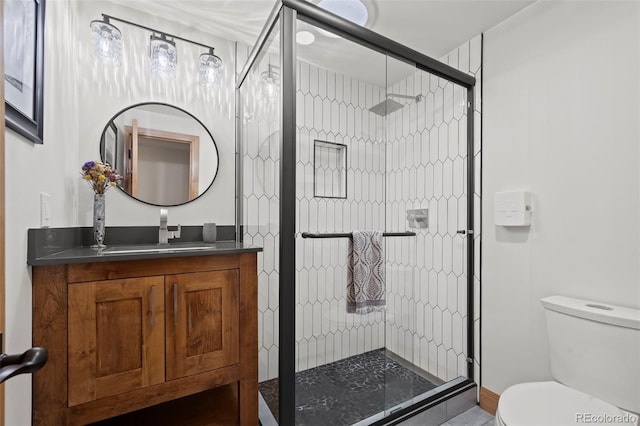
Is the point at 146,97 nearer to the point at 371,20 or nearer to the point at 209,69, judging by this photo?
the point at 209,69

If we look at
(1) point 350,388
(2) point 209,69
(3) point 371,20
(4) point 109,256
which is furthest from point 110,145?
(1) point 350,388

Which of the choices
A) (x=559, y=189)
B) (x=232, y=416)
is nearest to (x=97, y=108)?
(x=232, y=416)

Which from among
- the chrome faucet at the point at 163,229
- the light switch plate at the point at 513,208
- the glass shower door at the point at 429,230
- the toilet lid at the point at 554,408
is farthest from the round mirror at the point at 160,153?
the toilet lid at the point at 554,408

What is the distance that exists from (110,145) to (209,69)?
0.76 meters

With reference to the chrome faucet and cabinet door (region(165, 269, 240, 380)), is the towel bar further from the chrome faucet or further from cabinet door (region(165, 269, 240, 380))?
the chrome faucet

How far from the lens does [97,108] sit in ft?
5.55

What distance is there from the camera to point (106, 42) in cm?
168

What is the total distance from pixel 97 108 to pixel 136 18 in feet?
1.93

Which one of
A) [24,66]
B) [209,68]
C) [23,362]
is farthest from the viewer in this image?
[209,68]

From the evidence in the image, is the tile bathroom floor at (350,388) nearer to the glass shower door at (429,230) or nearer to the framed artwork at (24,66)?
the glass shower door at (429,230)

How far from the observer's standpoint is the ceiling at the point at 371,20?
167cm

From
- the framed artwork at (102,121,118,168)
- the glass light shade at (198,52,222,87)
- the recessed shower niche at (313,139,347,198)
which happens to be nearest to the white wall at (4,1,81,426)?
the framed artwork at (102,121,118,168)

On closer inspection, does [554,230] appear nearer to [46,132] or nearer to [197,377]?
[197,377]

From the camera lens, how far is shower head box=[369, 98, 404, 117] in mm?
1756
